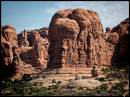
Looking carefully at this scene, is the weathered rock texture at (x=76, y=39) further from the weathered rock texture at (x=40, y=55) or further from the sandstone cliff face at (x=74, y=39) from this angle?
the weathered rock texture at (x=40, y=55)

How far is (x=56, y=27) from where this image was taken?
68.0 metres

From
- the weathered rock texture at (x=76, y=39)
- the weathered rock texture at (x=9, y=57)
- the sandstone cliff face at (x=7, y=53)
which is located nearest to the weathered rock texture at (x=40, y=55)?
the weathered rock texture at (x=9, y=57)

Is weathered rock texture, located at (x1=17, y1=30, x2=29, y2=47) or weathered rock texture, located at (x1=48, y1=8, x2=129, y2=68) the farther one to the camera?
weathered rock texture, located at (x1=17, y1=30, x2=29, y2=47)

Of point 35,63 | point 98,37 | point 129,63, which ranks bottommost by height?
point 35,63

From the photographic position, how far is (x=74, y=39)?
68.3 metres

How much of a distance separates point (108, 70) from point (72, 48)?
6822mm

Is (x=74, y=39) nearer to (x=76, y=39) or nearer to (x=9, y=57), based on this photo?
(x=76, y=39)

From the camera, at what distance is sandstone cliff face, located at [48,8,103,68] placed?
67.7 m

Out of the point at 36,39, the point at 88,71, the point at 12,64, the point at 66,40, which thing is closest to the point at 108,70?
the point at 88,71

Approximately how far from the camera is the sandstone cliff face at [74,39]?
222 ft

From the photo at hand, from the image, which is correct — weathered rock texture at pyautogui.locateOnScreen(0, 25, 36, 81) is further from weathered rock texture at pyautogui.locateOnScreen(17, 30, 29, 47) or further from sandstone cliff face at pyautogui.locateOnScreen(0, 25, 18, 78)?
weathered rock texture at pyautogui.locateOnScreen(17, 30, 29, 47)

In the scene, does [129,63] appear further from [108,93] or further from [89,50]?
[108,93]

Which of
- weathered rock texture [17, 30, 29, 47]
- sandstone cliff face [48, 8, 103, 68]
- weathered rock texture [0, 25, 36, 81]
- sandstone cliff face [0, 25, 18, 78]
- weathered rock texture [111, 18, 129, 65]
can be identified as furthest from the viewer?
weathered rock texture [17, 30, 29, 47]

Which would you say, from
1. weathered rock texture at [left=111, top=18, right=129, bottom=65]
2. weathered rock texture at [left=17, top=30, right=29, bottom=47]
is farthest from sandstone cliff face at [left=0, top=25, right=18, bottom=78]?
weathered rock texture at [left=17, top=30, right=29, bottom=47]
